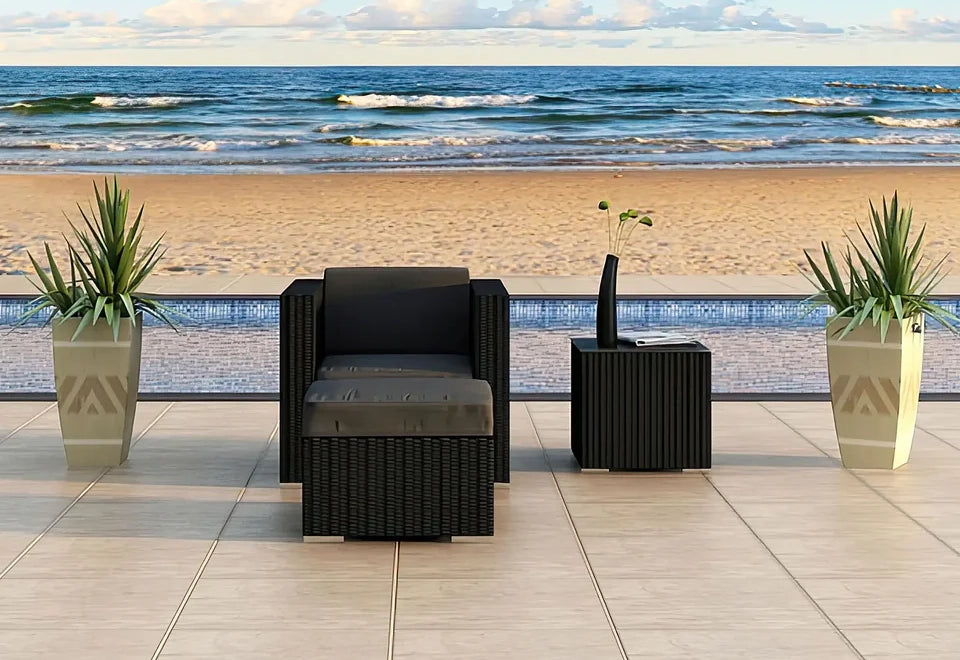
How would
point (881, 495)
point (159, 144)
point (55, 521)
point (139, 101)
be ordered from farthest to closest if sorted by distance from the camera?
point (139, 101) → point (159, 144) → point (881, 495) → point (55, 521)

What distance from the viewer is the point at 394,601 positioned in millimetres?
3264

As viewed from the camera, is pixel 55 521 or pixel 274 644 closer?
pixel 274 644

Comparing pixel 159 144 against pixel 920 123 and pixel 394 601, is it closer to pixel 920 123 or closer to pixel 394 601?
pixel 920 123

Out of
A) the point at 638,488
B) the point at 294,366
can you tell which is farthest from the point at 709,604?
the point at 294,366

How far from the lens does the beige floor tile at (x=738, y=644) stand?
2.90m

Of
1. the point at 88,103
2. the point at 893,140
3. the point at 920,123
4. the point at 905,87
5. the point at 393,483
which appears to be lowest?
the point at 393,483

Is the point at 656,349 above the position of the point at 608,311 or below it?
below

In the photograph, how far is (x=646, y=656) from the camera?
9.48ft

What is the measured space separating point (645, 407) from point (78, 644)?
7.27ft

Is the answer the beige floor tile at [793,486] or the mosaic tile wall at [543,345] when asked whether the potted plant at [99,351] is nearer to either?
the mosaic tile wall at [543,345]

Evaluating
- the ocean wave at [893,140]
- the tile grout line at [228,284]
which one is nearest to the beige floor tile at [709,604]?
the tile grout line at [228,284]

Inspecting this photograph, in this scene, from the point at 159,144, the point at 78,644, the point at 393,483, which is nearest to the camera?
the point at 78,644

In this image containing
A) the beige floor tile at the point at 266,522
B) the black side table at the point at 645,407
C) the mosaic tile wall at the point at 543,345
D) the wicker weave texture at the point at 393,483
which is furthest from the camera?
the mosaic tile wall at the point at 543,345

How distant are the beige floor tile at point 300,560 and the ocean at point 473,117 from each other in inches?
667
